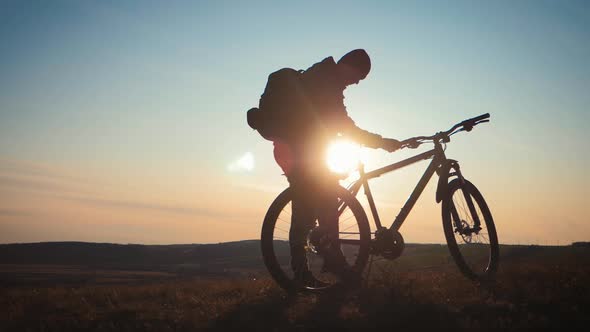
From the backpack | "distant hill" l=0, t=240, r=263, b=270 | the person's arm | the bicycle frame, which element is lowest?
"distant hill" l=0, t=240, r=263, b=270

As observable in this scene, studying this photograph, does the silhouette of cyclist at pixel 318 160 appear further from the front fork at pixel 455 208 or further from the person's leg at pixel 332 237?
the front fork at pixel 455 208

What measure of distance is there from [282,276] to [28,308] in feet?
11.2

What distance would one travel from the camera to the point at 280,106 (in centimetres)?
488

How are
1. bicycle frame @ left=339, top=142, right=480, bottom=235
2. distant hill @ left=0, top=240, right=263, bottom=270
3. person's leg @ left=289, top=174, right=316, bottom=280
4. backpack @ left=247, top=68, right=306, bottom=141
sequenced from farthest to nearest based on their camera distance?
1. distant hill @ left=0, top=240, right=263, bottom=270
2. bicycle frame @ left=339, top=142, right=480, bottom=235
3. person's leg @ left=289, top=174, right=316, bottom=280
4. backpack @ left=247, top=68, right=306, bottom=141

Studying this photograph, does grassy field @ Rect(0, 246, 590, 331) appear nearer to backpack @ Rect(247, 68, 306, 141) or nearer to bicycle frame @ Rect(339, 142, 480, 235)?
bicycle frame @ Rect(339, 142, 480, 235)

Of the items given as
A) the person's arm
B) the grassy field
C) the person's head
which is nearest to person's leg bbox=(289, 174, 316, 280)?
the grassy field

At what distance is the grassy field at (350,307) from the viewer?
395 centimetres

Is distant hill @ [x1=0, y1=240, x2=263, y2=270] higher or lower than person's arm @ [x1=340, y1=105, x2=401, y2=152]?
lower

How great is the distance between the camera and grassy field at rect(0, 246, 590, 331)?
3947 mm

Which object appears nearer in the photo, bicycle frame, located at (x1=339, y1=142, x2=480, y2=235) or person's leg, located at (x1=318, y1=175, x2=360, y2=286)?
person's leg, located at (x1=318, y1=175, x2=360, y2=286)

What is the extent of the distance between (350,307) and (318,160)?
5.48 ft

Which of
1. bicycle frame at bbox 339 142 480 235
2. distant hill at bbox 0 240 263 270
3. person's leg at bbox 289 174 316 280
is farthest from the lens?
distant hill at bbox 0 240 263 270

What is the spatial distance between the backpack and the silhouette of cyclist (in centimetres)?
9

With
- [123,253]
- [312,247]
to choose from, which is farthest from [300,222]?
[123,253]
